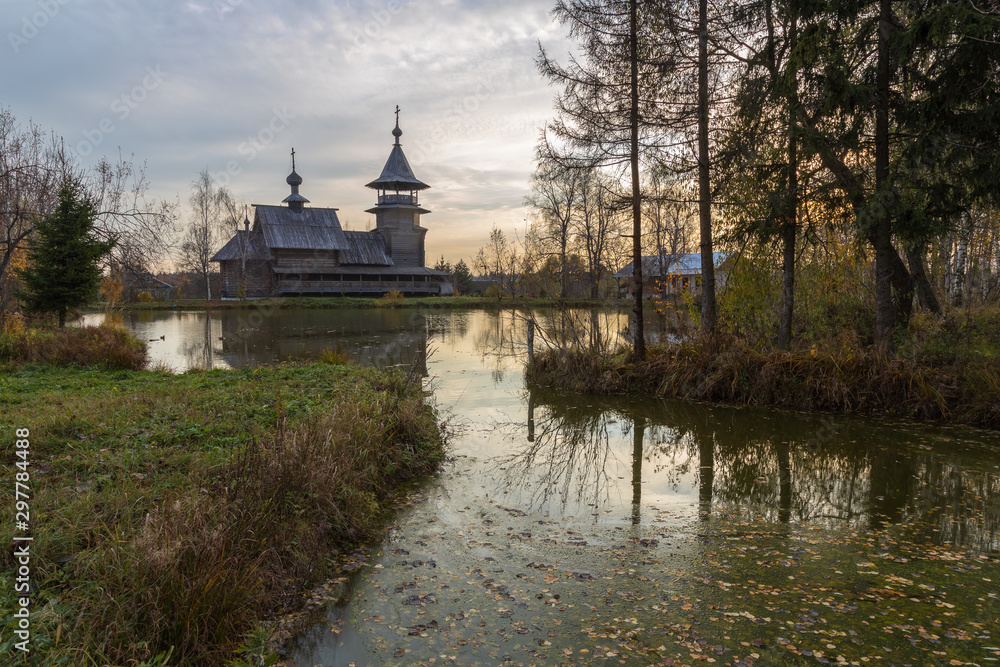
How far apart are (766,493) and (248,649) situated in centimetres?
571

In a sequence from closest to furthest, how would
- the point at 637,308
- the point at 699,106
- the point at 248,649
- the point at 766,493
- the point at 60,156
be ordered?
1. the point at 248,649
2. the point at 766,493
3. the point at 699,106
4. the point at 637,308
5. the point at 60,156

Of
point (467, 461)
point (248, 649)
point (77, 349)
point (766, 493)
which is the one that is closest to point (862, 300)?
point (766, 493)

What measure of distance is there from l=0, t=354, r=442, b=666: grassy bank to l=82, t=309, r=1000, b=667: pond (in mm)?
463

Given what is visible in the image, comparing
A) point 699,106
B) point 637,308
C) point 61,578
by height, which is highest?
point 699,106

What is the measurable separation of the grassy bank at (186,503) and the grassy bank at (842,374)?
17.8ft

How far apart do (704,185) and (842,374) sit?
4608 mm

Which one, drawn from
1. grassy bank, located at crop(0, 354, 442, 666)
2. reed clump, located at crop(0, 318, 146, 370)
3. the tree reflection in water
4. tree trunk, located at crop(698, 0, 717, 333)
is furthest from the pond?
reed clump, located at crop(0, 318, 146, 370)

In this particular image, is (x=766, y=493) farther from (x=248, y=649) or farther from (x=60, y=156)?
(x=60, y=156)

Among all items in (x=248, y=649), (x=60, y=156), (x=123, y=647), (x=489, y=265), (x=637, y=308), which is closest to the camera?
(x=123, y=647)

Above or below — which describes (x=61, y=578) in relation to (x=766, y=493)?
above

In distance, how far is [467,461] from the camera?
7.80 metres

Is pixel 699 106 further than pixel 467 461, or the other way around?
pixel 699 106

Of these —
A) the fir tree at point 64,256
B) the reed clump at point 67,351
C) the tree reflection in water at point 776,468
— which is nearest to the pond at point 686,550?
the tree reflection in water at point 776,468

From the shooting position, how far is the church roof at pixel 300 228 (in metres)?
45.2
